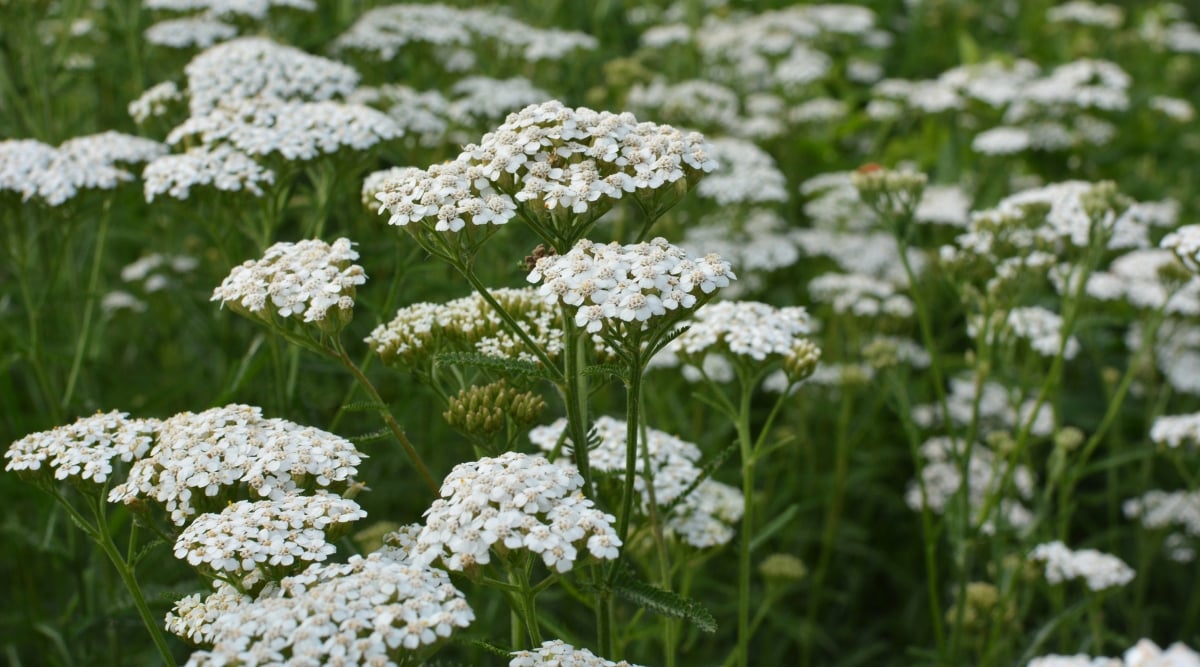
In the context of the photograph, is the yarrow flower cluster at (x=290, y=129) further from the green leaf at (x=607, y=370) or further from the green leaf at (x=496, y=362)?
the green leaf at (x=607, y=370)

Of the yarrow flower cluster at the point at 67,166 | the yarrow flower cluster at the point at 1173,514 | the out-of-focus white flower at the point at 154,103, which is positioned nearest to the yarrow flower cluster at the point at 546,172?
the yarrow flower cluster at the point at 67,166

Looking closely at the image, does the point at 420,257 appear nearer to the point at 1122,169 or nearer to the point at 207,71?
the point at 207,71

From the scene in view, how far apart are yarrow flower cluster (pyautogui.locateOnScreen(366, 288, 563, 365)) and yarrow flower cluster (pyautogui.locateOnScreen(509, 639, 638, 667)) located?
33.6 inches

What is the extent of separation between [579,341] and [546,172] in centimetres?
A: 39

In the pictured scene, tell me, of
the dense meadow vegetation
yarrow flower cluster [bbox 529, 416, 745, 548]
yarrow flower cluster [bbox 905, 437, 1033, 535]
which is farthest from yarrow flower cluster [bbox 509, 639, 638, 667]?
yarrow flower cluster [bbox 905, 437, 1033, 535]

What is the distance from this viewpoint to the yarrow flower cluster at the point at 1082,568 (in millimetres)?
4145

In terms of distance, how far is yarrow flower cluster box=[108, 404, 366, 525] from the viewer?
252 cm

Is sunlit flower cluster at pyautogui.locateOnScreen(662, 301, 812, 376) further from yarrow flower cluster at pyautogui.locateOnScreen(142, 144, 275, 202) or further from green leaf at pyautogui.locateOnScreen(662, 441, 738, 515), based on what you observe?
yarrow flower cluster at pyautogui.locateOnScreen(142, 144, 275, 202)

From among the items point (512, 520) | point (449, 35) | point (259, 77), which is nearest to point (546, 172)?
point (512, 520)

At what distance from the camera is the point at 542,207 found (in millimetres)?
2590

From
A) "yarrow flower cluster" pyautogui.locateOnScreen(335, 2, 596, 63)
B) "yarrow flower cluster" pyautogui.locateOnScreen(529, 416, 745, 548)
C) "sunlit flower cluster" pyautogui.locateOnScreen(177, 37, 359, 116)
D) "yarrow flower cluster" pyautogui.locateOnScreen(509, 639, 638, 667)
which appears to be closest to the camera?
"yarrow flower cluster" pyautogui.locateOnScreen(509, 639, 638, 667)

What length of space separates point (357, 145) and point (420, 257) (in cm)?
97

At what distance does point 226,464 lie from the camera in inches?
101

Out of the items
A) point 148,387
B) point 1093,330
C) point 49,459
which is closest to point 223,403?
point 49,459
